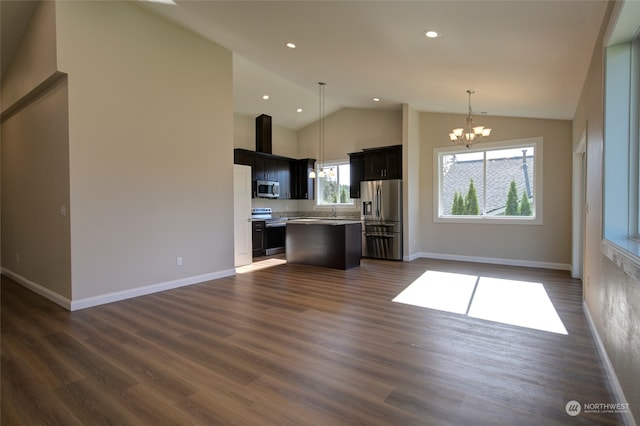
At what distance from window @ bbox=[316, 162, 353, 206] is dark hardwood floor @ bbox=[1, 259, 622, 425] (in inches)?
196

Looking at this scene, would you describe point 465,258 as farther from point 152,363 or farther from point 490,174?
point 152,363

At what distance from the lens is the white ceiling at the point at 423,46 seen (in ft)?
9.14

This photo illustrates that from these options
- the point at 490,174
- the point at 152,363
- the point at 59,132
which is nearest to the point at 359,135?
the point at 490,174

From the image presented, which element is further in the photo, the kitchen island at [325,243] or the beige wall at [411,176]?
the beige wall at [411,176]

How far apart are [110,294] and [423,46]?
477 centimetres

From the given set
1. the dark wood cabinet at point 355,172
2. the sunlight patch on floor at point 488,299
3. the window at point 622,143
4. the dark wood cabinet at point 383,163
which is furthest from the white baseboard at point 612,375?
the dark wood cabinet at point 355,172

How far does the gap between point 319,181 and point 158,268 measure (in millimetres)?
5426

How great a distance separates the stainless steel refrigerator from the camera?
705 cm

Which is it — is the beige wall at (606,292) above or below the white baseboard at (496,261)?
above

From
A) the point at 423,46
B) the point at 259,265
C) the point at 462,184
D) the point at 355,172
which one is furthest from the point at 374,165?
the point at 423,46

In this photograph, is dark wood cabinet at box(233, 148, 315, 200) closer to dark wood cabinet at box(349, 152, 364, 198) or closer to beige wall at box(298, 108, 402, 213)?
beige wall at box(298, 108, 402, 213)

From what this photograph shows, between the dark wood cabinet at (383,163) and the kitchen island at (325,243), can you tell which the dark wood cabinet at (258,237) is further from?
the dark wood cabinet at (383,163)

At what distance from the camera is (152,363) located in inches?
99.0

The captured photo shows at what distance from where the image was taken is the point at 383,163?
24.8 ft
